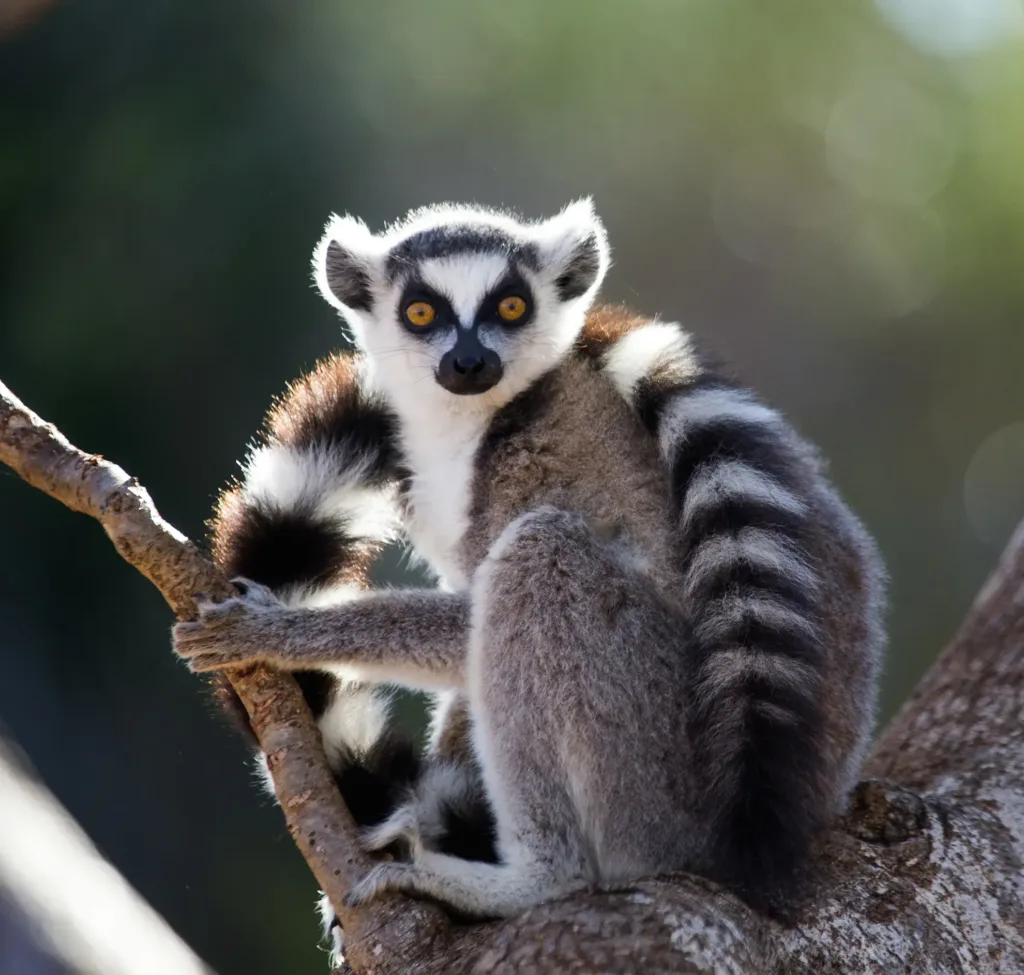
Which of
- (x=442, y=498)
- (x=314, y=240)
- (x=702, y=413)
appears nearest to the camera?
(x=702, y=413)

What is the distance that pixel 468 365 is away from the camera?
310 centimetres

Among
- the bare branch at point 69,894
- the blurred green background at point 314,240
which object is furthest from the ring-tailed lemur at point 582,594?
the blurred green background at point 314,240

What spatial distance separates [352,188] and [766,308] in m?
2.77

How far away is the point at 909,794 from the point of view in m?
3.12

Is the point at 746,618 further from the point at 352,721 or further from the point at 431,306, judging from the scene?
the point at 431,306

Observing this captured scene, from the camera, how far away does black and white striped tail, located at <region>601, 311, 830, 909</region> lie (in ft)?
8.04

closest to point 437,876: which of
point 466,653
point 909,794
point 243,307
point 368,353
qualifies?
point 466,653

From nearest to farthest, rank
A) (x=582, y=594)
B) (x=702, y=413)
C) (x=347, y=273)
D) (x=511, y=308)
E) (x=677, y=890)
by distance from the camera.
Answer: (x=677, y=890), (x=582, y=594), (x=702, y=413), (x=511, y=308), (x=347, y=273)

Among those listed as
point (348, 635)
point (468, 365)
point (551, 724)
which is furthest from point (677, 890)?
point (468, 365)

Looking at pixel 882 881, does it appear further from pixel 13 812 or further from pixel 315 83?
pixel 315 83

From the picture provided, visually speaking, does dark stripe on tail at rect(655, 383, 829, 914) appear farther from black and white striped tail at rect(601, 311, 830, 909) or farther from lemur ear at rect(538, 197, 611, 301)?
lemur ear at rect(538, 197, 611, 301)

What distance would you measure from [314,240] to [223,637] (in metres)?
4.91

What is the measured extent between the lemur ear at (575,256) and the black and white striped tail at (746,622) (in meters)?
0.63

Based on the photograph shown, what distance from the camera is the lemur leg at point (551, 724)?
2600mm
